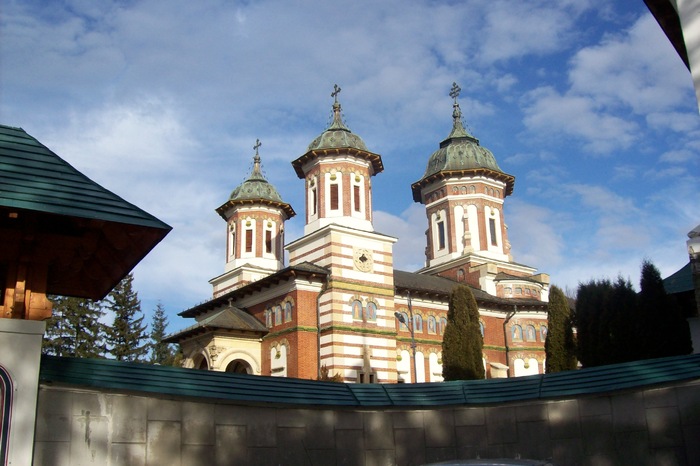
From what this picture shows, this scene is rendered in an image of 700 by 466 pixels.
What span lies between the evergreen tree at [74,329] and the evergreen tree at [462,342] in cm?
2768

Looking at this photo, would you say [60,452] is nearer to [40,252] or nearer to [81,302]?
[40,252]

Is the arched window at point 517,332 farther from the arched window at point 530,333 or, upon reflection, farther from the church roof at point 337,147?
the church roof at point 337,147

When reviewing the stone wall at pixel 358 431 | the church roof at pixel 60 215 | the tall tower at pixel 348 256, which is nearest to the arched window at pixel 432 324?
the tall tower at pixel 348 256

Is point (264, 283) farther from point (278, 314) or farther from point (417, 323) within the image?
point (417, 323)

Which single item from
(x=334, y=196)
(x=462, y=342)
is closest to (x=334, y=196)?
(x=334, y=196)

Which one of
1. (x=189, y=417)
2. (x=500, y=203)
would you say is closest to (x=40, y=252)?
(x=189, y=417)

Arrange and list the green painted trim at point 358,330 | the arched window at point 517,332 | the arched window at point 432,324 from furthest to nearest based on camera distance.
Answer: the arched window at point 517,332 < the arched window at point 432,324 < the green painted trim at point 358,330

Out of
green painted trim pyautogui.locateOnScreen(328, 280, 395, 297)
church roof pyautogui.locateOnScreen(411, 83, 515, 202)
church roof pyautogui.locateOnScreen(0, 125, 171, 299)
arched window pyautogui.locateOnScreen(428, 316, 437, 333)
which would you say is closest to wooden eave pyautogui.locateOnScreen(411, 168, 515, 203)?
church roof pyautogui.locateOnScreen(411, 83, 515, 202)

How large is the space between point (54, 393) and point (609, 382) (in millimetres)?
8322

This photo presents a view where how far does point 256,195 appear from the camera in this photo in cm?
4212

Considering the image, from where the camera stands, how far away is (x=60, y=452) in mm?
8859

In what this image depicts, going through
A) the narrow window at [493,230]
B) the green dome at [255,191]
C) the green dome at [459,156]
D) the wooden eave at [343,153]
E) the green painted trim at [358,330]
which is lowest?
the green painted trim at [358,330]

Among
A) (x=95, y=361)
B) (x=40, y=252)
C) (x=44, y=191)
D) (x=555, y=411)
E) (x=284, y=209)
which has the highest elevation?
(x=284, y=209)

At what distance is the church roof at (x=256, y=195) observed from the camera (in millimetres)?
41906
